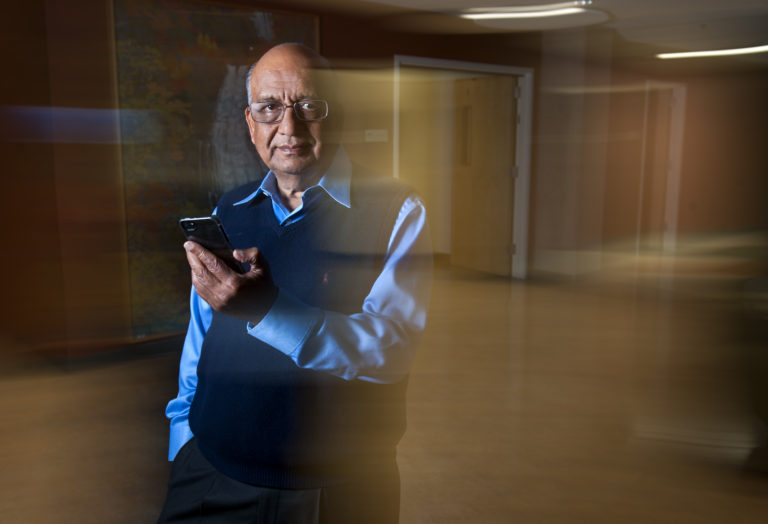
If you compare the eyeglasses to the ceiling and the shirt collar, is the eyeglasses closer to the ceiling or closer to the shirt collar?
the shirt collar

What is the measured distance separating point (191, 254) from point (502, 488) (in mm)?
878

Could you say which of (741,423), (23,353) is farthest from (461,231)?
(23,353)

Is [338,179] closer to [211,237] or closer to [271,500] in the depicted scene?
[211,237]

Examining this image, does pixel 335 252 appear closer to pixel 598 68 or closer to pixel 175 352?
pixel 175 352

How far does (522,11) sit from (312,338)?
2.45m

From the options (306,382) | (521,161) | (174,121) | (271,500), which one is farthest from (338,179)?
(521,161)

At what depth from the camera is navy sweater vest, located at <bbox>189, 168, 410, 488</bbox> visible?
44 centimetres

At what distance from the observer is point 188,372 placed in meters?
0.53

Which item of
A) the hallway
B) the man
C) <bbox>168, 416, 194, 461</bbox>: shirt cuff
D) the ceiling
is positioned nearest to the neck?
the man

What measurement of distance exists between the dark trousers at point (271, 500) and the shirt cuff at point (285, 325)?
5.5 inches

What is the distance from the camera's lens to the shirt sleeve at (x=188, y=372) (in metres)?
0.52

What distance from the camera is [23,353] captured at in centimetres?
167

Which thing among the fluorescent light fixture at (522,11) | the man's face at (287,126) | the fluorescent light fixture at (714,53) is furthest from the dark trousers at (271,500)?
→ the fluorescent light fixture at (714,53)

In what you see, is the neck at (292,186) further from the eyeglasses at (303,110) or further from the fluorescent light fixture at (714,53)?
the fluorescent light fixture at (714,53)
